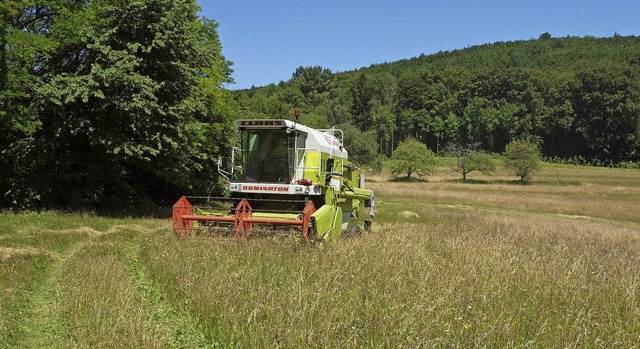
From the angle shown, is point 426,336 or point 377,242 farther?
point 377,242

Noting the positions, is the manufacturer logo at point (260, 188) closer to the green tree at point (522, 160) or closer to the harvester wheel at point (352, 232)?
the harvester wheel at point (352, 232)

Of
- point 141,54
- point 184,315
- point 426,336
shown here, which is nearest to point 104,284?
point 184,315

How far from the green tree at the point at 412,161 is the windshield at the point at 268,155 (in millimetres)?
65624

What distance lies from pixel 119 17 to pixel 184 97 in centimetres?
396

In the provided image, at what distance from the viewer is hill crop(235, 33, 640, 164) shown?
111 meters

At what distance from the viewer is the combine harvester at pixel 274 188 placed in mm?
10977

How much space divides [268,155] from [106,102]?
25.3 ft

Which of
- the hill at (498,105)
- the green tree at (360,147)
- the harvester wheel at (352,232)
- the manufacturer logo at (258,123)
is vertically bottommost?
the harvester wheel at (352,232)

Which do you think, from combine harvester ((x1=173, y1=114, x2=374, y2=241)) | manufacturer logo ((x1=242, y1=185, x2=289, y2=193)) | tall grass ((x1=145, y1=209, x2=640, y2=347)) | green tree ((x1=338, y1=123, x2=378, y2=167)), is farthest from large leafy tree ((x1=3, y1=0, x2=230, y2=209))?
green tree ((x1=338, y1=123, x2=378, y2=167))

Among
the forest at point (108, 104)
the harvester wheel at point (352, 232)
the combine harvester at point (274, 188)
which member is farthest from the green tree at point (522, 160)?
the combine harvester at point (274, 188)

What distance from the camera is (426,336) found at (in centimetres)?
504

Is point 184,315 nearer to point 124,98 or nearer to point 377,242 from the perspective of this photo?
point 377,242

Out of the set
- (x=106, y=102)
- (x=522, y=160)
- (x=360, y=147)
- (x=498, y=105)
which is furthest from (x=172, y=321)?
(x=498, y=105)

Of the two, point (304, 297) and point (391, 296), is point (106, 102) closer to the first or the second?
point (304, 297)
